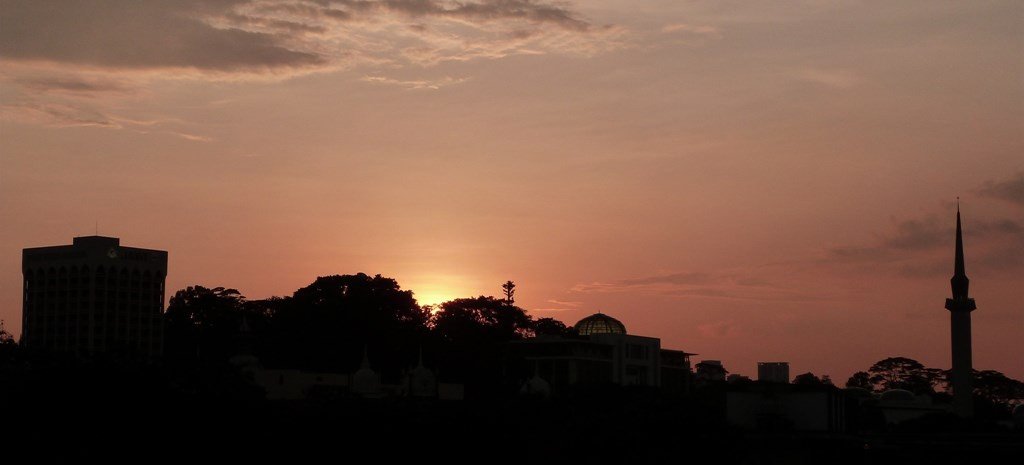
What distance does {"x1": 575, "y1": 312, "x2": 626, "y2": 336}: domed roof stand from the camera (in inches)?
6019

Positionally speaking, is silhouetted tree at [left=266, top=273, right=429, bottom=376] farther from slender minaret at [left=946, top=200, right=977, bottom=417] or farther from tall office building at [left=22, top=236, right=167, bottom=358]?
slender minaret at [left=946, top=200, right=977, bottom=417]

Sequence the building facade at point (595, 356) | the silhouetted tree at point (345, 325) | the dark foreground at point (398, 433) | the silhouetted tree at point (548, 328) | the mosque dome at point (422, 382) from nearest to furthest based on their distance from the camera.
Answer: the dark foreground at point (398, 433)
the mosque dome at point (422, 382)
the silhouetted tree at point (345, 325)
the building facade at point (595, 356)
the silhouetted tree at point (548, 328)

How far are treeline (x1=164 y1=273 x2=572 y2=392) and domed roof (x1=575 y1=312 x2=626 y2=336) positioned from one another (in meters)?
5.88

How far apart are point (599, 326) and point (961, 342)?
38243 mm

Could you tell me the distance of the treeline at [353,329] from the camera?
137m

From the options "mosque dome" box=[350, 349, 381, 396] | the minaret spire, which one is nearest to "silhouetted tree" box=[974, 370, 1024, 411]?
the minaret spire

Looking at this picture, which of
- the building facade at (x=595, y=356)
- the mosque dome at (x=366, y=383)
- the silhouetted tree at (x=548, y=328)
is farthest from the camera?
the silhouetted tree at (x=548, y=328)

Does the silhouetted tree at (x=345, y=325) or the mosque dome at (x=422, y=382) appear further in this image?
the silhouetted tree at (x=345, y=325)

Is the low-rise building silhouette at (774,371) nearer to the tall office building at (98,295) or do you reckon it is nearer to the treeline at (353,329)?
the treeline at (353,329)

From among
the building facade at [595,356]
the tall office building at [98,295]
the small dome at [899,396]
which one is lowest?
the small dome at [899,396]

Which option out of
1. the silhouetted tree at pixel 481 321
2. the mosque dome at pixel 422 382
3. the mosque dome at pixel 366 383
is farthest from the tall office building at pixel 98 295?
the mosque dome at pixel 366 383

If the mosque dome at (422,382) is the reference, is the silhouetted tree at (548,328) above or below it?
above

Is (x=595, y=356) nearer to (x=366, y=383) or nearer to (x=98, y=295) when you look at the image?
(x=366, y=383)

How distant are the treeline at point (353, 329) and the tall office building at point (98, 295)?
1807cm
